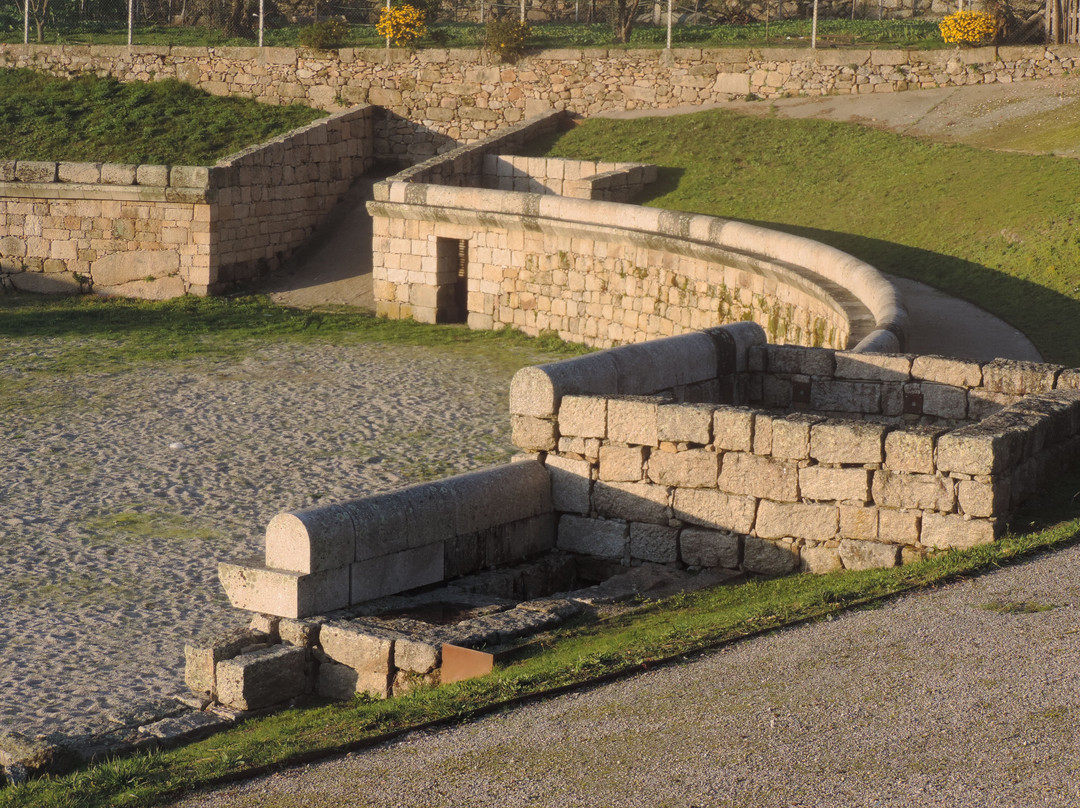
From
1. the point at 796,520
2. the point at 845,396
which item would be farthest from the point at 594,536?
the point at 845,396

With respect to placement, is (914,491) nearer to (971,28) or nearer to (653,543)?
(653,543)

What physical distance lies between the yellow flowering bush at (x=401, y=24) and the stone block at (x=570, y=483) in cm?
2022

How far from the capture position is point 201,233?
22594mm

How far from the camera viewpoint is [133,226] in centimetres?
2288

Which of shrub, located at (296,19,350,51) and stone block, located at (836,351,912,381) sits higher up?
shrub, located at (296,19,350,51)

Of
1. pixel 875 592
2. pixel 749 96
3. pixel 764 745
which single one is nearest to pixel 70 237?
pixel 749 96

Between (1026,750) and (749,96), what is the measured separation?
69.5ft

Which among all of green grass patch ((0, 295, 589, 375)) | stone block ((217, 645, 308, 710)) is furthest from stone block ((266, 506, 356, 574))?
green grass patch ((0, 295, 589, 375))

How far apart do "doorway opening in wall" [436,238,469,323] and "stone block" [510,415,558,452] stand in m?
11.3

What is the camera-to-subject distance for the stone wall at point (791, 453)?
8.34 meters

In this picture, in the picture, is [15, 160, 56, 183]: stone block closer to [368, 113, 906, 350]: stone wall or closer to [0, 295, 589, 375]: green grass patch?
[0, 295, 589, 375]: green grass patch

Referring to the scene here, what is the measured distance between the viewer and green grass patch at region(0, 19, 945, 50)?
27391 millimetres

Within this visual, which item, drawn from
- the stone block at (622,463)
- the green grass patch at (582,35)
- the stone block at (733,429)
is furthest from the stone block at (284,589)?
the green grass patch at (582,35)

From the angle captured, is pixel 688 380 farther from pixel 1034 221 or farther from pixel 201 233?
pixel 201 233
